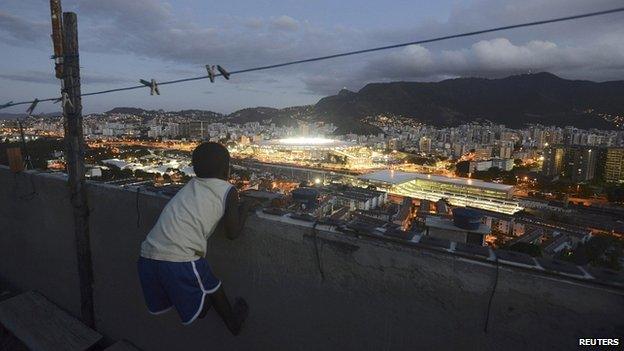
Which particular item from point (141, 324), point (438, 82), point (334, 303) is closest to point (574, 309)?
point (334, 303)

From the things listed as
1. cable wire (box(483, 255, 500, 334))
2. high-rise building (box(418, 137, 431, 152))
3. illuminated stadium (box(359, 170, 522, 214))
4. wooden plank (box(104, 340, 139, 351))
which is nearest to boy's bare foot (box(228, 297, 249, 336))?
wooden plank (box(104, 340, 139, 351))

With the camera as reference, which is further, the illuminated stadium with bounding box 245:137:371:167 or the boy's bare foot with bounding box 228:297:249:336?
the illuminated stadium with bounding box 245:137:371:167

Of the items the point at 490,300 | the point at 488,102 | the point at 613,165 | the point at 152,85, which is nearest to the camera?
the point at 490,300

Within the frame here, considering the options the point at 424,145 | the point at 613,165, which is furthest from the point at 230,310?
the point at 424,145

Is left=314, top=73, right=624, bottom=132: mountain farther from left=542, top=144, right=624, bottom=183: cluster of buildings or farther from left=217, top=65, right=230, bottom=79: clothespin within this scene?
left=217, top=65, right=230, bottom=79: clothespin
